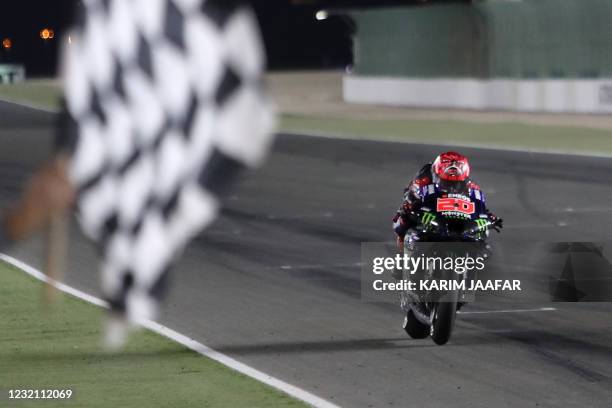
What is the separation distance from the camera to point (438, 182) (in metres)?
9.50

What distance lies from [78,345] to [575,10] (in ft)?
147

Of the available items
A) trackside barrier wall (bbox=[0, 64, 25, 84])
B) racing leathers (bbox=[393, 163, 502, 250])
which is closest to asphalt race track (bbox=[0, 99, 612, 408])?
trackside barrier wall (bbox=[0, 64, 25, 84])

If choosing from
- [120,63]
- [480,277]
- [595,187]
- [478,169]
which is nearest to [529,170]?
[478,169]

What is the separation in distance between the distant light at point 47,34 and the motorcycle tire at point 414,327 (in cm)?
876

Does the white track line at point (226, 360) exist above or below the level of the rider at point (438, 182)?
below

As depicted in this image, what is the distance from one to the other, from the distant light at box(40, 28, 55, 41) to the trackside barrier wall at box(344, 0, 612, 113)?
4987 cm

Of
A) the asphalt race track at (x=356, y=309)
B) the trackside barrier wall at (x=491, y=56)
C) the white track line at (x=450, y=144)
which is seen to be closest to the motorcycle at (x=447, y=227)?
the asphalt race track at (x=356, y=309)

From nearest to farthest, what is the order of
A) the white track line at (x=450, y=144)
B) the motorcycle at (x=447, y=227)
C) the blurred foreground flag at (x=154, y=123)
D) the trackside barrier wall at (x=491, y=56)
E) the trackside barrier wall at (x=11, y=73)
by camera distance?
the blurred foreground flag at (x=154, y=123), the trackside barrier wall at (x=11, y=73), the motorcycle at (x=447, y=227), the white track line at (x=450, y=144), the trackside barrier wall at (x=491, y=56)

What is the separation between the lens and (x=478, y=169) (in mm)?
34344

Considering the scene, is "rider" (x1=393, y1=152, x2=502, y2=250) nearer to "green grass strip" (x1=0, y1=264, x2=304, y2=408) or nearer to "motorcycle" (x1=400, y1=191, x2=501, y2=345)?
"motorcycle" (x1=400, y1=191, x2=501, y2=345)

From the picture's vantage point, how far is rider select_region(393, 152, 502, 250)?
930 centimetres

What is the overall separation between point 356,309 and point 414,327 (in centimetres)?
217

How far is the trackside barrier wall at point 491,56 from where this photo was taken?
175 feet

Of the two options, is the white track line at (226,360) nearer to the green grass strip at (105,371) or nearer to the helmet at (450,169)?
the green grass strip at (105,371)
